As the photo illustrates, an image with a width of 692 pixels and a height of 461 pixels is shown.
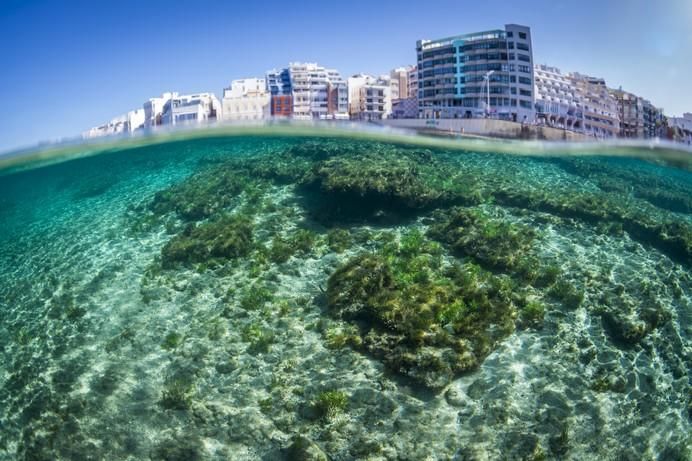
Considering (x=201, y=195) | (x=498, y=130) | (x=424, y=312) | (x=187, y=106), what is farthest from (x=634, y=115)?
(x=424, y=312)

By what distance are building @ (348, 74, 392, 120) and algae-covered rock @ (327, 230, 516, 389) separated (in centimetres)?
6397

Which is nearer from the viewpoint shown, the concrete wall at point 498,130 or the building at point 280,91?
the concrete wall at point 498,130

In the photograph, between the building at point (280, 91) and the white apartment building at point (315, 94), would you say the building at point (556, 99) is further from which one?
the building at point (280, 91)

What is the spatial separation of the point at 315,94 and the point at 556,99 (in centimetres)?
4024

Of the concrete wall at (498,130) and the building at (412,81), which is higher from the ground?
the building at (412,81)

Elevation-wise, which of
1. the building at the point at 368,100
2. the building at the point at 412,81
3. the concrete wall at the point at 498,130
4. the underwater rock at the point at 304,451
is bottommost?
the underwater rock at the point at 304,451

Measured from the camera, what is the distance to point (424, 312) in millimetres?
8727

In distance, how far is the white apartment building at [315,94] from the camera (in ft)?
240

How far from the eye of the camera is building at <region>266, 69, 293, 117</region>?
7269cm

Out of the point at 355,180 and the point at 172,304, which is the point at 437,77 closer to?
the point at 355,180

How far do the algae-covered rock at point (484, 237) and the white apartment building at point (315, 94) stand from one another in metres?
61.7

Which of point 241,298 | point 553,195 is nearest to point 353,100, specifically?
point 553,195

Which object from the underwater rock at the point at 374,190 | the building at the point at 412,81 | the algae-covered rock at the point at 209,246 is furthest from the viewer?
the building at the point at 412,81

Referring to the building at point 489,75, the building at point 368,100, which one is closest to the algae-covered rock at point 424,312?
the building at point 489,75
